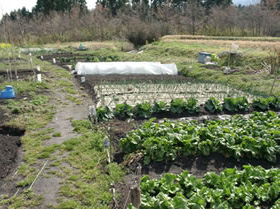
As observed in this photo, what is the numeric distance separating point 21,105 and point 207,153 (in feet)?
15.7

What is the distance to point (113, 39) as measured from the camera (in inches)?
948

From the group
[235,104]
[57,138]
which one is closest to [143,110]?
[57,138]

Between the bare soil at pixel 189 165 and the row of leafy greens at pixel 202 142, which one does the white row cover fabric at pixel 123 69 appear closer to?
the row of leafy greens at pixel 202 142

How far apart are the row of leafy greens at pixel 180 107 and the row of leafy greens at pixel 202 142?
1343 mm

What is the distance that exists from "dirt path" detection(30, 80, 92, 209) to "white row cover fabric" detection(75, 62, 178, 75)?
2439 mm

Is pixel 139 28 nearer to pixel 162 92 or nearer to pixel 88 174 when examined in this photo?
pixel 162 92

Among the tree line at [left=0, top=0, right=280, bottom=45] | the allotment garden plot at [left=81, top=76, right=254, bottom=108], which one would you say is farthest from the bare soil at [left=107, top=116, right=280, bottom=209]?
the tree line at [left=0, top=0, right=280, bottom=45]

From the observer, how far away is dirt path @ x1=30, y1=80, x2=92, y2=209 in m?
3.46

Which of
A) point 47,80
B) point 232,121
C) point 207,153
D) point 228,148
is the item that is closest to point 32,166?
point 207,153

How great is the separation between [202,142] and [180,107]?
2169 millimetres

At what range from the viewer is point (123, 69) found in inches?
462

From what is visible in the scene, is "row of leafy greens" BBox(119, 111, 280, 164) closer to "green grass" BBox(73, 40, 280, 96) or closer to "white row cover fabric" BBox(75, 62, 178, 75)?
"green grass" BBox(73, 40, 280, 96)

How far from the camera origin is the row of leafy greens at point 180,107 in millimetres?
5941

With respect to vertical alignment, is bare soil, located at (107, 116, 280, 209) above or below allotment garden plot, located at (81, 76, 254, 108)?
below
